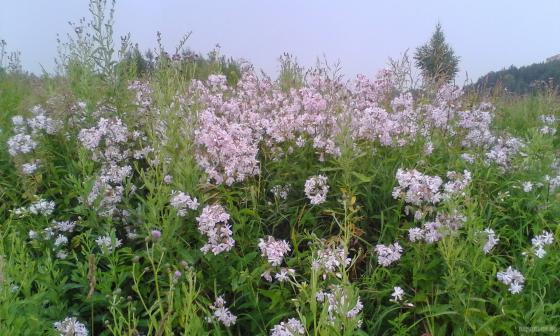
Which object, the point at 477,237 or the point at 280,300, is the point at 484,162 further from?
the point at 280,300

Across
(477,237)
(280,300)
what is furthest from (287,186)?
(477,237)

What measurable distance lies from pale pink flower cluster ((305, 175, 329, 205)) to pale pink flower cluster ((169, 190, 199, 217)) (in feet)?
2.37

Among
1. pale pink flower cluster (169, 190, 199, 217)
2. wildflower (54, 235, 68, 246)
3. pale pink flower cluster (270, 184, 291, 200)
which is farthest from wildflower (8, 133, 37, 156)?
pale pink flower cluster (270, 184, 291, 200)

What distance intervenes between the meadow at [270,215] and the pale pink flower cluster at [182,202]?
1 cm

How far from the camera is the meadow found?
2355mm

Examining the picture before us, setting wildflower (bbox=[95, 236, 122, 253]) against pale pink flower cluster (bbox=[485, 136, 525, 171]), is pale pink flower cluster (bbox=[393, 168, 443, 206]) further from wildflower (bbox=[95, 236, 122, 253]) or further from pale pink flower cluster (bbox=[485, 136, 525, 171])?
wildflower (bbox=[95, 236, 122, 253])

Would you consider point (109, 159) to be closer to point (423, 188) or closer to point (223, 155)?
point (223, 155)

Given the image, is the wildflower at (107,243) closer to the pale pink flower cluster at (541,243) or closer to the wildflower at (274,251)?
Result: the wildflower at (274,251)

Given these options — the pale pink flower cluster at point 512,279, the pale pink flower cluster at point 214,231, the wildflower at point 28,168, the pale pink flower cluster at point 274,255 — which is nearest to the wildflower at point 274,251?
the pale pink flower cluster at point 274,255

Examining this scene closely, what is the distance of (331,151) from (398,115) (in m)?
0.94

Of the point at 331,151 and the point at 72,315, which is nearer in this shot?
the point at 72,315

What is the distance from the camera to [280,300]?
2484mm

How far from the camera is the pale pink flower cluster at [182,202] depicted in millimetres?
2630

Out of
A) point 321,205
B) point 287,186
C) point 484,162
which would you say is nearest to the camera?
point 321,205
